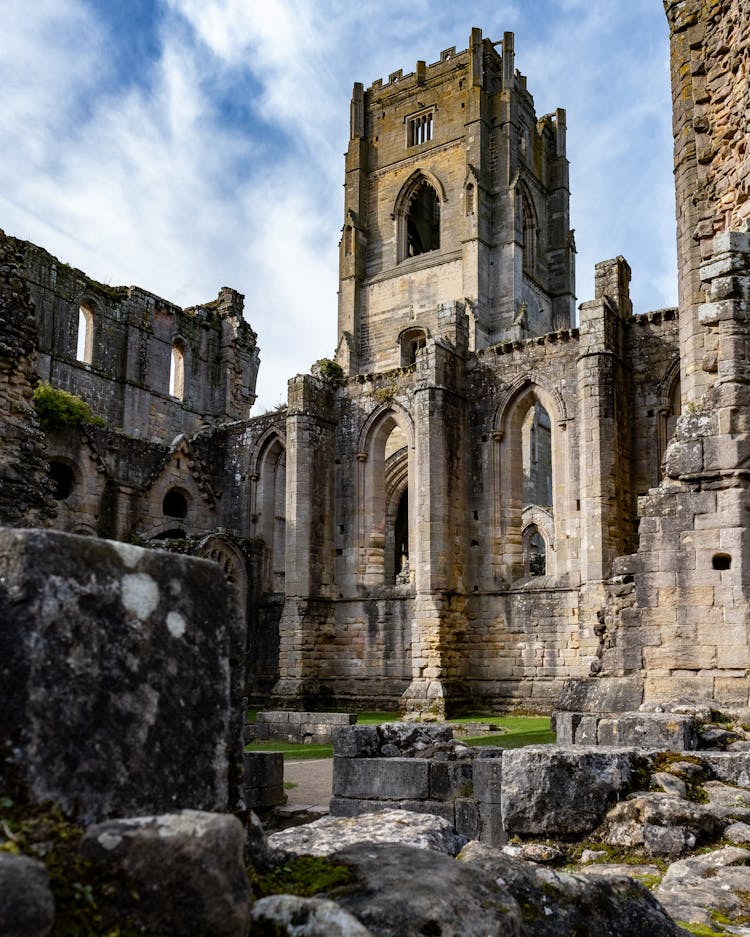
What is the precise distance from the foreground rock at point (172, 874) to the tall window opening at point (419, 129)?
4001 cm

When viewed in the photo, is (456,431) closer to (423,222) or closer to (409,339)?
(409,339)

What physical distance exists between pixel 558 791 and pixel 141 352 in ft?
88.0

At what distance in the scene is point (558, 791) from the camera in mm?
4965

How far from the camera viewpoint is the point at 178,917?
1.61 metres

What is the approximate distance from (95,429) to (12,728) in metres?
22.5

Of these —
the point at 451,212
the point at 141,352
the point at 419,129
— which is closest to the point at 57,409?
the point at 141,352

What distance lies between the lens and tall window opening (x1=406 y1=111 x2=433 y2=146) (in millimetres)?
39125

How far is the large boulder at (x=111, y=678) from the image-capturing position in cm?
173

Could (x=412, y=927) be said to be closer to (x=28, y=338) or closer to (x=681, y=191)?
(x=28, y=338)

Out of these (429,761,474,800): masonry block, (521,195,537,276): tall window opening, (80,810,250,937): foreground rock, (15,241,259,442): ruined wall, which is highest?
(521,195,537,276): tall window opening

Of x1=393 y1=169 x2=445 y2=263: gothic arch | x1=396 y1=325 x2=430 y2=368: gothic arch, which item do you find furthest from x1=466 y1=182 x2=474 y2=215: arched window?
x1=396 y1=325 x2=430 y2=368: gothic arch

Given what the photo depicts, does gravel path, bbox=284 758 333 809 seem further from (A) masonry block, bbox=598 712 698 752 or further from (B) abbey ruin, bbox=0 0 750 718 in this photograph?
(B) abbey ruin, bbox=0 0 750 718

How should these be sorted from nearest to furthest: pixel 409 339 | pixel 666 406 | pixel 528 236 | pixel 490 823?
pixel 490 823 → pixel 666 406 → pixel 409 339 → pixel 528 236

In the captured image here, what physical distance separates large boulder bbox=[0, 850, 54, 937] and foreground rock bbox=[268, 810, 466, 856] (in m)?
1.91
